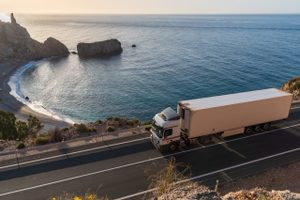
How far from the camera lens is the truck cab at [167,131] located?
24547mm

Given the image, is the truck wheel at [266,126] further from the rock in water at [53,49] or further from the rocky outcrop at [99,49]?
the rock in water at [53,49]

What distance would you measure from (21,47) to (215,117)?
375ft

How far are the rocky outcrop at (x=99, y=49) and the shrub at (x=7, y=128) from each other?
90.2 metres

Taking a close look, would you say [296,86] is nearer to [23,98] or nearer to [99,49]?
[23,98]

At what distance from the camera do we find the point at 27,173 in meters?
23.1

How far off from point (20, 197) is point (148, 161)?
10276 mm

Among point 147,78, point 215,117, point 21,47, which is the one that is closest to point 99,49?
point 21,47

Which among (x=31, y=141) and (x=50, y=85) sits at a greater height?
(x=31, y=141)

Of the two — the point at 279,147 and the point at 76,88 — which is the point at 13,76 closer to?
the point at 76,88

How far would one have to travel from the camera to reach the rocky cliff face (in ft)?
373

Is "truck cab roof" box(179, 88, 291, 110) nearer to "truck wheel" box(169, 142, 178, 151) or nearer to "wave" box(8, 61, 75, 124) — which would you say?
"truck wheel" box(169, 142, 178, 151)

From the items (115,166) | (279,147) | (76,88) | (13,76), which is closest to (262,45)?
(76,88)

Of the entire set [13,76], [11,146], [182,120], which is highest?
[182,120]

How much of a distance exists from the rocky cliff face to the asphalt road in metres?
99.2
